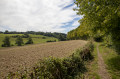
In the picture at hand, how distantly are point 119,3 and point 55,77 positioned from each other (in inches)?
319

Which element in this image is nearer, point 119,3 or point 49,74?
point 49,74

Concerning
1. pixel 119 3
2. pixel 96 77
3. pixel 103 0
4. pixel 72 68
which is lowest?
pixel 96 77

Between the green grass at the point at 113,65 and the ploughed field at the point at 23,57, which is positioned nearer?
the green grass at the point at 113,65

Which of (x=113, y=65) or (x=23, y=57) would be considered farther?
(x=23, y=57)

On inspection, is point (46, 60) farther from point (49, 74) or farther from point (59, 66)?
point (59, 66)

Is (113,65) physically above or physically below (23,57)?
above

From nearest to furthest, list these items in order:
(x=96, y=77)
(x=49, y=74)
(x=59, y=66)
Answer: (x=49, y=74)
(x=59, y=66)
(x=96, y=77)

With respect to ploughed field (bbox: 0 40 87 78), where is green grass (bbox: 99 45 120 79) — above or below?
above

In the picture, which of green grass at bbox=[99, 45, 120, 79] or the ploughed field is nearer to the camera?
green grass at bbox=[99, 45, 120, 79]

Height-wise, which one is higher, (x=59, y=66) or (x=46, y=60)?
(x=46, y=60)

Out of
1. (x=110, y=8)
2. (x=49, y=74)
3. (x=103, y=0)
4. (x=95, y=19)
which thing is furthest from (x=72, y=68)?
(x=103, y=0)

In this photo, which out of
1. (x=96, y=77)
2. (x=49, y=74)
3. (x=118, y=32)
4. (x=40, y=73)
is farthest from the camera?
(x=118, y=32)

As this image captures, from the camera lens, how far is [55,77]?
4.97m

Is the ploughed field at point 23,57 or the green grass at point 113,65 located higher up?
the green grass at point 113,65
